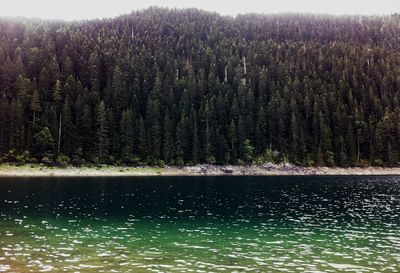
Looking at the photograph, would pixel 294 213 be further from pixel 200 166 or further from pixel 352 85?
pixel 352 85

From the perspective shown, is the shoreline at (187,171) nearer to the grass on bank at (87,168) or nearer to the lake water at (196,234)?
the grass on bank at (87,168)

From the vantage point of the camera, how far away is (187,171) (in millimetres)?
126938

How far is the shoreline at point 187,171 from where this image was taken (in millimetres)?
107375

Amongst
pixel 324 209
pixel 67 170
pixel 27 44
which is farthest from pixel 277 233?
pixel 27 44

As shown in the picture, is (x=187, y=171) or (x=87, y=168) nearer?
(x=87, y=168)

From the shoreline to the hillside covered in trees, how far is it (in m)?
3.53

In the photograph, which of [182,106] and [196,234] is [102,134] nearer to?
[182,106]

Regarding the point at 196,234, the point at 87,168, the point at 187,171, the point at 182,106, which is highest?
the point at 182,106

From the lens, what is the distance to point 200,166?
130 meters

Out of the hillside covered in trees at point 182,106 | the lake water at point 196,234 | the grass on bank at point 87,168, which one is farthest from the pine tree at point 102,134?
the lake water at point 196,234

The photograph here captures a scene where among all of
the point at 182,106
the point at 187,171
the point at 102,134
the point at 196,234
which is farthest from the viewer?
the point at 182,106

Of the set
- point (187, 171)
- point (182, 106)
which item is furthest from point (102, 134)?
point (182, 106)

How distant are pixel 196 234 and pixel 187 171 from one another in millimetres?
94595

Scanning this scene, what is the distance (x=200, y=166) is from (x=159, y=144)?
1548 cm
